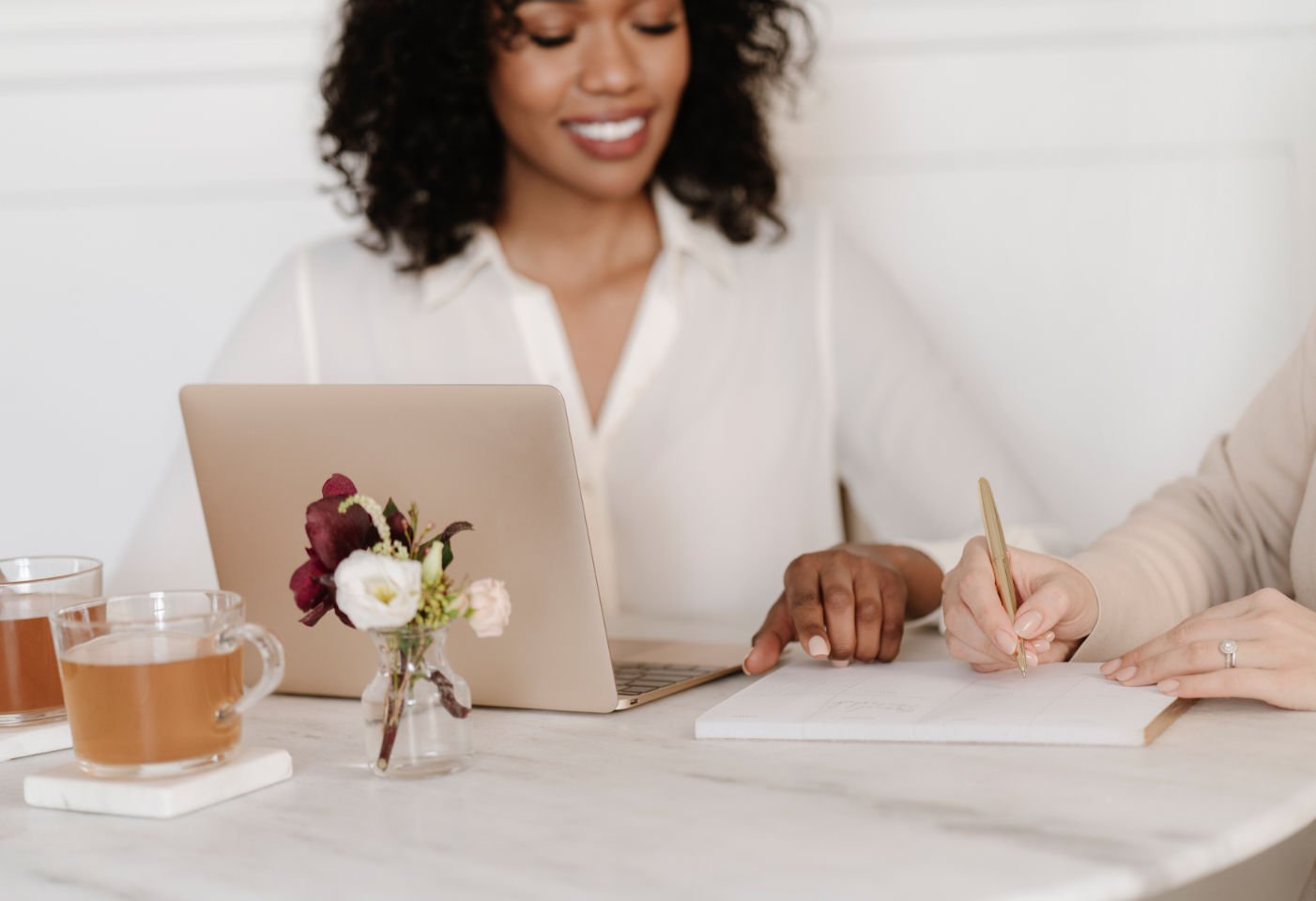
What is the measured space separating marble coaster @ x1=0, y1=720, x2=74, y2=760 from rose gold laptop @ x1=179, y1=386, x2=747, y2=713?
20 cm

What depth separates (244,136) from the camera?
2.67m

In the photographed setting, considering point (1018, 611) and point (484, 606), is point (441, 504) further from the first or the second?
point (1018, 611)

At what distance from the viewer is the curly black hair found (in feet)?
7.39

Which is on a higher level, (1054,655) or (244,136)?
(244,136)

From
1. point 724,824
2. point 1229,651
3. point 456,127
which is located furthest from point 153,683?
point 456,127

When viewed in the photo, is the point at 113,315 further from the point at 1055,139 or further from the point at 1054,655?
the point at 1054,655

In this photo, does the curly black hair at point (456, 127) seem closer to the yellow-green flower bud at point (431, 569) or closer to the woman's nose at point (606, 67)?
the woman's nose at point (606, 67)

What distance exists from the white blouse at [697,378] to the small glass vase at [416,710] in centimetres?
106

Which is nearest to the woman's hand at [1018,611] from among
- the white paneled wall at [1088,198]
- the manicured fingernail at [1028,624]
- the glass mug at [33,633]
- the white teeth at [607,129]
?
the manicured fingernail at [1028,624]

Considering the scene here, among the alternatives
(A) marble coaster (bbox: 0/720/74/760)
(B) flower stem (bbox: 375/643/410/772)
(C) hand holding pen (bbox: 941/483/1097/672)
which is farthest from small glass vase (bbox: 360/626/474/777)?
(C) hand holding pen (bbox: 941/483/1097/672)

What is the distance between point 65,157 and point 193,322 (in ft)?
1.26

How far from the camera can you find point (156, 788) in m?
1.03

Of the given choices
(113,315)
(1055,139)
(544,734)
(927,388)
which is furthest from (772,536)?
(113,315)

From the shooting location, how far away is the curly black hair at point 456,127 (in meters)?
2.25
